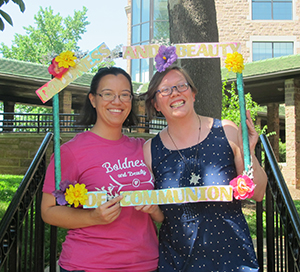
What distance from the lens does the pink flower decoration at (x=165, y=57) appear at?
2.05m

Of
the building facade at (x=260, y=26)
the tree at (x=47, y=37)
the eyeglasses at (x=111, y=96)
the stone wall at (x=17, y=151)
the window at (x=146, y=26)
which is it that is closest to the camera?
the eyeglasses at (x=111, y=96)

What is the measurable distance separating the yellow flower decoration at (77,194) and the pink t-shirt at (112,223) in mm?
105

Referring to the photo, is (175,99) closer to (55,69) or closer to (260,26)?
(55,69)

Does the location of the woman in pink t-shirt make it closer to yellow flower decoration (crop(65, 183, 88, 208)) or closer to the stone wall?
yellow flower decoration (crop(65, 183, 88, 208))

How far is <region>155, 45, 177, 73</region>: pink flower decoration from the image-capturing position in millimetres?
2055

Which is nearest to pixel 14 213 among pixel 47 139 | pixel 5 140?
pixel 47 139

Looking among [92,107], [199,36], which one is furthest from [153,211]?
[199,36]

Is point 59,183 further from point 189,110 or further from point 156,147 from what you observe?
point 189,110

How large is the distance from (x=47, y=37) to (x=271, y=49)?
29267 mm

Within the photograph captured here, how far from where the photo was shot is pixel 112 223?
1963 mm

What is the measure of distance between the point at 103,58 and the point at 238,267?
4.82 ft

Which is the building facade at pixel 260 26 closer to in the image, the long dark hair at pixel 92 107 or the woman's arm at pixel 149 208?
the long dark hair at pixel 92 107

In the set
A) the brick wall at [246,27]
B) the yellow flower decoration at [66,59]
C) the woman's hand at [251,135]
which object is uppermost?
Result: the brick wall at [246,27]

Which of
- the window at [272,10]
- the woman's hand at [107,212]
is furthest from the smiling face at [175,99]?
the window at [272,10]
